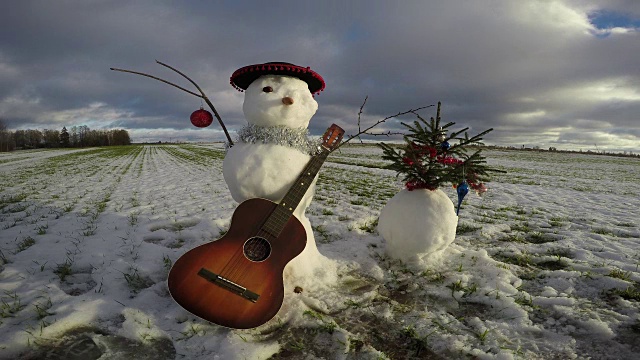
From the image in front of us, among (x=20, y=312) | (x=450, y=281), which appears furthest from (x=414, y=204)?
(x=20, y=312)

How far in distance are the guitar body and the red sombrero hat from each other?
4.31 ft

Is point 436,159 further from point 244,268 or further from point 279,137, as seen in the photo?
point 244,268

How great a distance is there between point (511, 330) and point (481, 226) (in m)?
2.77

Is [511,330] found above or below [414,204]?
below

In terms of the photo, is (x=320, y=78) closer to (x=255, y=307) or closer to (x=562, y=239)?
(x=255, y=307)

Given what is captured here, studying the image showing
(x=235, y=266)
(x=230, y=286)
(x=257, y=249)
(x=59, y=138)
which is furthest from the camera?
(x=59, y=138)

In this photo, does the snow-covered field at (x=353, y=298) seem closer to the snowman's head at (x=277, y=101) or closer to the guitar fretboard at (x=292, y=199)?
the guitar fretboard at (x=292, y=199)

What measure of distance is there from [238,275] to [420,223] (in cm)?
183

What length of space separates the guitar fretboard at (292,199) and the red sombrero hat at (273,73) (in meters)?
0.71

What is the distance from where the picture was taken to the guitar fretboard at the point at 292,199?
2.49m

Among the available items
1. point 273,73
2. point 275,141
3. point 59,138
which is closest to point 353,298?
point 275,141

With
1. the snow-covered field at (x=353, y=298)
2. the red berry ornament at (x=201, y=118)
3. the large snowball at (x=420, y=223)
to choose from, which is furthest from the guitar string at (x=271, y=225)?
the red berry ornament at (x=201, y=118)

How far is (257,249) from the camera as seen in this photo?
243 cm

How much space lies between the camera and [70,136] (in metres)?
92.0
